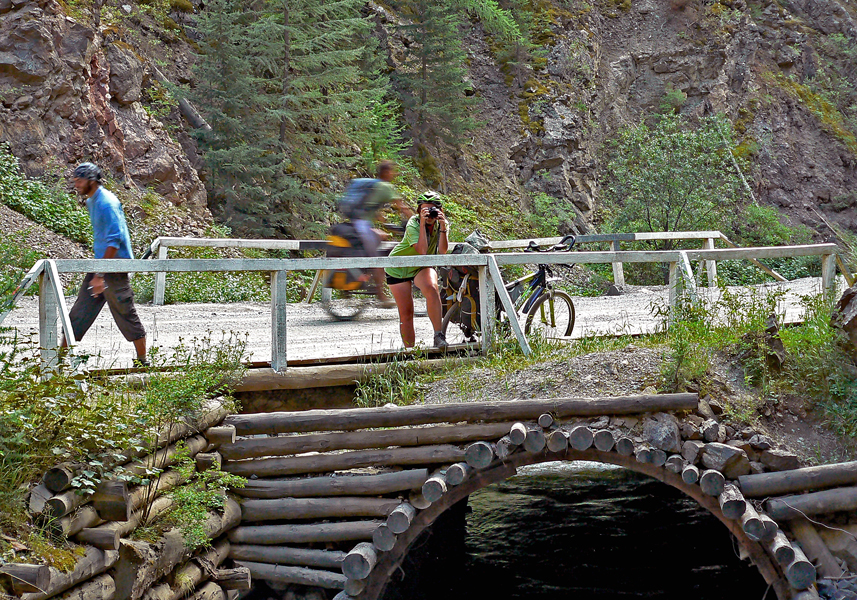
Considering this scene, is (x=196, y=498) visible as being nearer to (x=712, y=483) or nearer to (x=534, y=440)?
(x=534, y=440)

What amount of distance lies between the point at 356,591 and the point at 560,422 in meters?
2.33

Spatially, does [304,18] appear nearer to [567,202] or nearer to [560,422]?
[567,202]

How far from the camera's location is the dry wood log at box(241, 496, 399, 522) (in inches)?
267

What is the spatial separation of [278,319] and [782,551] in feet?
15.9

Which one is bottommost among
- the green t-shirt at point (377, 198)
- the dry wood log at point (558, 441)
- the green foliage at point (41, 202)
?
the dry wood log at point (558, 441)

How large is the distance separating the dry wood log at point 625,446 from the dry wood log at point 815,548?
1.64 m

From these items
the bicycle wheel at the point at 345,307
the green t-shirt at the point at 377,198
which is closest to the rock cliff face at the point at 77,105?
the bicycle wheel at the point at 345,307

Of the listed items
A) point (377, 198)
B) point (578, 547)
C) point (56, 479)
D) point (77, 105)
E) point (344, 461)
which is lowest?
point (578, 547)

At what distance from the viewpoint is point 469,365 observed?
26.1 feet

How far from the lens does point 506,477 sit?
6.87 m

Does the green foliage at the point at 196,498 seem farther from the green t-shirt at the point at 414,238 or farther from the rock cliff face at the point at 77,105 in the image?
the rock cliff face at the point at 77,105

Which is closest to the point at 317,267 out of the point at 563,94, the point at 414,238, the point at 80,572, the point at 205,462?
the point at 414,238

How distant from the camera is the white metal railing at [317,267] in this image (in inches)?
241

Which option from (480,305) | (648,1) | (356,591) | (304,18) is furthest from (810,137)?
(356,591)
